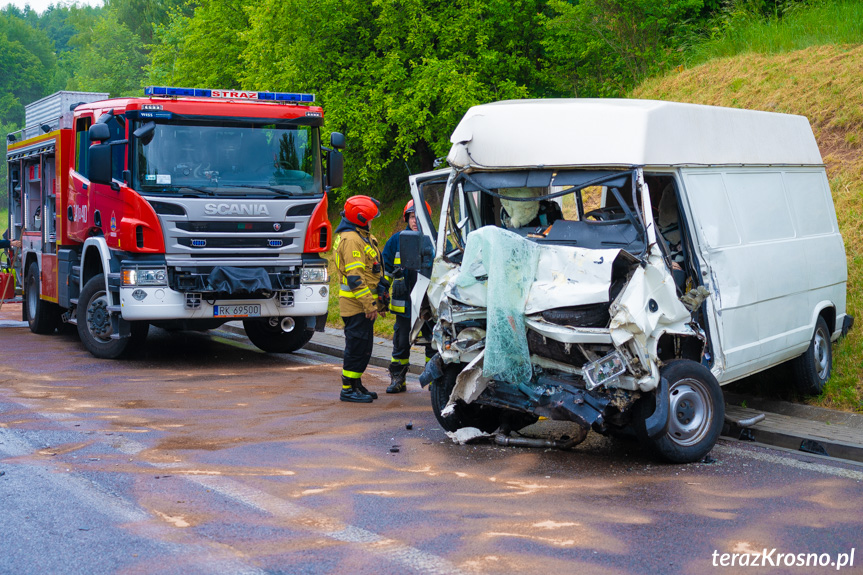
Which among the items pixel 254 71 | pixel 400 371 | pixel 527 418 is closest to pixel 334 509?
pixel 527 418

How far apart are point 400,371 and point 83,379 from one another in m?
3.47

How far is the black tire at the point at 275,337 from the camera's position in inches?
498

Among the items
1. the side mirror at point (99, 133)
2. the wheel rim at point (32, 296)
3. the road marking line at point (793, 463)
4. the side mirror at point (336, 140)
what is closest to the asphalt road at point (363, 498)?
the road marking line at point (793, 463)

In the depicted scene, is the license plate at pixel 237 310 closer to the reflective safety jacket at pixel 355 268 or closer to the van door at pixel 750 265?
the reflective safety jacket at pixel 355 268

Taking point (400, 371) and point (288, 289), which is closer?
point (400, 371)

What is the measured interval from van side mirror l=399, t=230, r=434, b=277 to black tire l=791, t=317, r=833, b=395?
339cm

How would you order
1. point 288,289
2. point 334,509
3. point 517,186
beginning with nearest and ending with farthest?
point 334,509
point 517,186
point 288,289

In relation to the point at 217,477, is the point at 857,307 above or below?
above

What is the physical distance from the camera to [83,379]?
33.9 ft

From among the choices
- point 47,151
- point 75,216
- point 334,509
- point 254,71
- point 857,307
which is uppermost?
point 254,71

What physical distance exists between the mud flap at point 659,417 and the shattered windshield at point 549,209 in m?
0.97

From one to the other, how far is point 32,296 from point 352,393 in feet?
26.0

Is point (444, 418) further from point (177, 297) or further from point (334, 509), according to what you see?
point (177, 297)

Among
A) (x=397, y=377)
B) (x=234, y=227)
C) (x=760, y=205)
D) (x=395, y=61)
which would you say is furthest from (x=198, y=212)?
(x=395, y=61)
